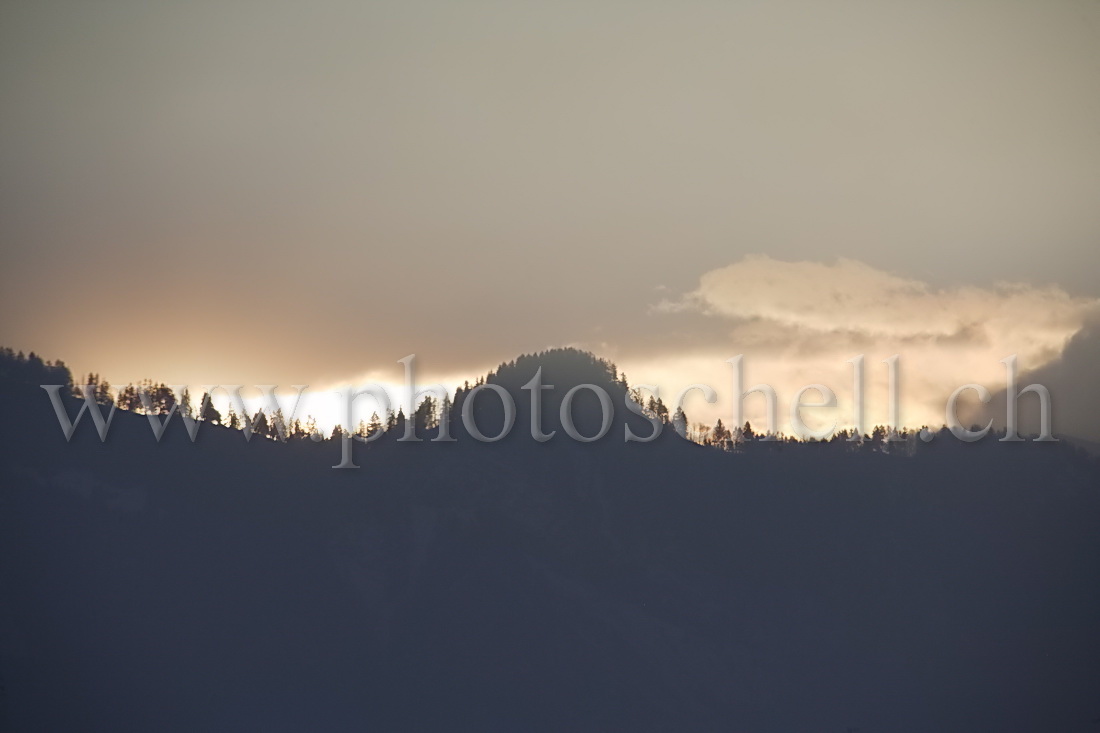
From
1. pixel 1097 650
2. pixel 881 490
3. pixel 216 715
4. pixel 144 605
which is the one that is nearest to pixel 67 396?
pixel 144 605

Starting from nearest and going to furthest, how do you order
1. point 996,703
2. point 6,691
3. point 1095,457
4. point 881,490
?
1. point 6,691
2. point 1095,457
3. point 996,703
4. point 881,490

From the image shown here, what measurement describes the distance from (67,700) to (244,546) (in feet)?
24.5

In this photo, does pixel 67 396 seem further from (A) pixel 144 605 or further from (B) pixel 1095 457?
(B) pixel 1095 457

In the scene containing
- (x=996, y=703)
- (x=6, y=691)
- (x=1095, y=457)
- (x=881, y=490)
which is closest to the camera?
(x=6, y=691)

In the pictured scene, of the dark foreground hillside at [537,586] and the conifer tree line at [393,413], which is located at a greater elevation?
the conifer tree line at [393,413]

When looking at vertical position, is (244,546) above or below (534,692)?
above

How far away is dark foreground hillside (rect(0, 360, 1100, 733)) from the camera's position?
120ft

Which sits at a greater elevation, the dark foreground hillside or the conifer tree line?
the conifer tree line

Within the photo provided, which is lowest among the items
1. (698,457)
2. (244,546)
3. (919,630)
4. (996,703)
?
(996,703)

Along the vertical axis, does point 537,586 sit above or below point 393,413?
below

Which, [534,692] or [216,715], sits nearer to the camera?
[216,715]

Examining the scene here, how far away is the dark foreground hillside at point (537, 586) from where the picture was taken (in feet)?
120

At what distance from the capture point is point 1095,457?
37.5m

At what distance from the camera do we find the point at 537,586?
4094cm
